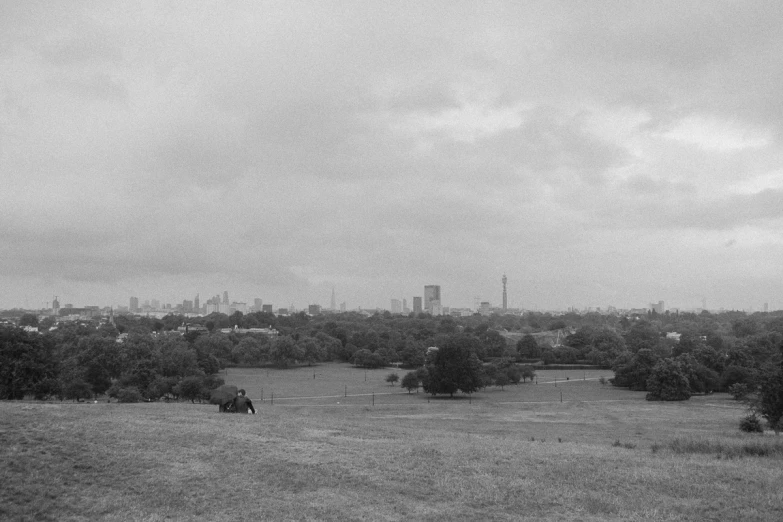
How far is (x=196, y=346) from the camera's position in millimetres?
96000

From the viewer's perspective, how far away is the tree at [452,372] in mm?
66125

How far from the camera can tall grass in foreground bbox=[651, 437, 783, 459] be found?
2298cm

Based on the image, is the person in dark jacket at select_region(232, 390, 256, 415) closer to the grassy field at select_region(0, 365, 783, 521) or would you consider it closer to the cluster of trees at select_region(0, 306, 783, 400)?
the grassy field at select_region(0, 365, 783, 521)

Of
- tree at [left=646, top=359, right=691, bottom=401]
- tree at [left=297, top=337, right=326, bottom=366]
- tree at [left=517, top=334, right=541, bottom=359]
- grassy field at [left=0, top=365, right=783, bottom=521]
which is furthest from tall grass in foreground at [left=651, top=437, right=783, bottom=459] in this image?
tree at [left=517, top=334, right=541, bottom=359]

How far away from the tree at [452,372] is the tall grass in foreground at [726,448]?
134 ft

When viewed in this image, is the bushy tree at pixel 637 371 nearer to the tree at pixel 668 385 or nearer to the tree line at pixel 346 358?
the tree line at pixel 346 358

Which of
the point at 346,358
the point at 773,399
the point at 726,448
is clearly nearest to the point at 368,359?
the point at 346,358

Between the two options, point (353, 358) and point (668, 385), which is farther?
point (353, 358)

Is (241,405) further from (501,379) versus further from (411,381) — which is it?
(501,379)

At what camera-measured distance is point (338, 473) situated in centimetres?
1784

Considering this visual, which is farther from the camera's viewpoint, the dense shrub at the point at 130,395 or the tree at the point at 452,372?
the tree at the point at 452,372

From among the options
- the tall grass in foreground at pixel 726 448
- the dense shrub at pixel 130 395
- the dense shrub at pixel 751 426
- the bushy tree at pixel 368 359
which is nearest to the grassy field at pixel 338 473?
the tall grass in foreground at pixel 726 448

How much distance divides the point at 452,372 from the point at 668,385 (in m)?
23.7

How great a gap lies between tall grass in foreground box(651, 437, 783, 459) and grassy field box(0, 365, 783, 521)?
0.08 meters
